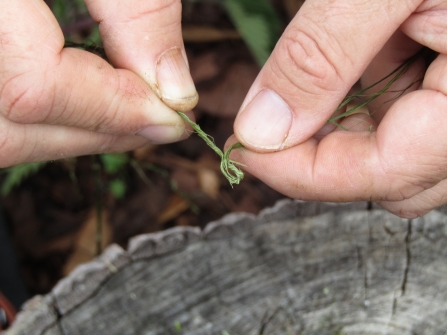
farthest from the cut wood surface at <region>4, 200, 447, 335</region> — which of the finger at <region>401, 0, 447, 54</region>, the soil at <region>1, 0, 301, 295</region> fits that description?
the soil at <region>1, 0, 301, 295</region>

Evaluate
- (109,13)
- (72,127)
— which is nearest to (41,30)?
(109,13)

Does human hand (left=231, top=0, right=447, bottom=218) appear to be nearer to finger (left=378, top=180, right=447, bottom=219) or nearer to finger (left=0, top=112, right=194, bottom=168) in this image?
finger (left=378, top=180, right=447, bottom=219)

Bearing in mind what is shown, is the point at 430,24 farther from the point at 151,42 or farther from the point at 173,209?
the point at 173,209

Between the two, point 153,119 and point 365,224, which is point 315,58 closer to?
point 153,119

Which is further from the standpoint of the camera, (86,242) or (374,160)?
(86,242)

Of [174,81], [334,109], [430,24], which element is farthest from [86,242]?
[430,24]

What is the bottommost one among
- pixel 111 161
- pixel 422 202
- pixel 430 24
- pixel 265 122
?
pixel 111 161
